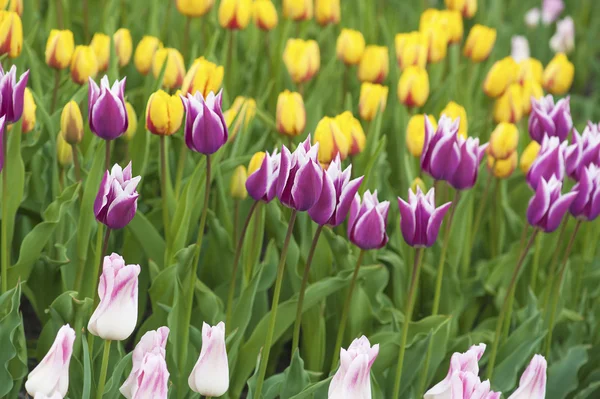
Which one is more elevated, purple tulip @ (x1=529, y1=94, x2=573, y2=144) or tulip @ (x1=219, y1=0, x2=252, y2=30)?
tulip @ (x1=219, y1=0, x2=252, y2=30)

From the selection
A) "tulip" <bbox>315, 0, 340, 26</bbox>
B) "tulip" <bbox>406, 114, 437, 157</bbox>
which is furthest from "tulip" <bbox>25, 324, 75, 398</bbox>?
"tulip" <bbox>315, 0, 340, 26</bbox>

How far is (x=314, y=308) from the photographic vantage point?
214cm

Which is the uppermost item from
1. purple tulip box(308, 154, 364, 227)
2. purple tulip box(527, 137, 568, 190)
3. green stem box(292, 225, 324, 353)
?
purple tulip box(308, 154, 364, 227)

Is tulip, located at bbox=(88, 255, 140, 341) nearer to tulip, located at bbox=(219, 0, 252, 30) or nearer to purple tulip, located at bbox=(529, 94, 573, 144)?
purple tulip, located at bbox=(529, 94, 573, 144)

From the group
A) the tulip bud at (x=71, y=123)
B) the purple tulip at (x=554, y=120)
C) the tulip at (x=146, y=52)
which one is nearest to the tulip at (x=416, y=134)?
the purple tulip at (x=554, y=120)

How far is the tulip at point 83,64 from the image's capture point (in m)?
2.23

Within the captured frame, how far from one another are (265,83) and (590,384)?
4.78 ft

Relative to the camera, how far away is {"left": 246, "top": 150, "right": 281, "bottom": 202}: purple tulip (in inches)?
64.8

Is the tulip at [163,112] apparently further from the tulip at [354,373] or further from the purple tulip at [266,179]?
the tulip at [354,373]

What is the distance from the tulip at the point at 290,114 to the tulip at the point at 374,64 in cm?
52

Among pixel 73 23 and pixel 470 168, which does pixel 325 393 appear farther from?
pixel 73 23

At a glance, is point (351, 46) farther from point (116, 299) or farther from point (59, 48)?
point (116, 299)

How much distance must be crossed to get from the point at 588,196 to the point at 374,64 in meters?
1.01

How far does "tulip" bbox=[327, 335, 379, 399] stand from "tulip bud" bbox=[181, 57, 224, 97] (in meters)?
0.88
